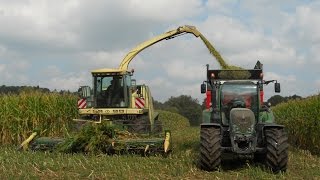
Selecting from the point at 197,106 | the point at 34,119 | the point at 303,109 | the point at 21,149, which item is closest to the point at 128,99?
the point at 34,119

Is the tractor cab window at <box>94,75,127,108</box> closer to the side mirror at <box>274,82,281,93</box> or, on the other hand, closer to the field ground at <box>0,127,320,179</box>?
the field ground at <box>0,127,320,179</box>

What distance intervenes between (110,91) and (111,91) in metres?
0.04

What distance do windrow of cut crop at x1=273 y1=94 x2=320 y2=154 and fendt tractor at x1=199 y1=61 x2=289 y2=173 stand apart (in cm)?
416

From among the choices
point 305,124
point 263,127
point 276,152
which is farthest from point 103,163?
point 305,124

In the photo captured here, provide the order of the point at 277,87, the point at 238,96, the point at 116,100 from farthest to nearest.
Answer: the point at 116,100 → the point at 277,87 → the point at 238,96

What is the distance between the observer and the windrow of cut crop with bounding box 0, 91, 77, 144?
16.1 meters

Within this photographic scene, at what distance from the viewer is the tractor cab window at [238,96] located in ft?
35.9

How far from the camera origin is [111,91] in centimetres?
1695

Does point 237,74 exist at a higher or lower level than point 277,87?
higher

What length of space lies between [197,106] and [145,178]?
207ft

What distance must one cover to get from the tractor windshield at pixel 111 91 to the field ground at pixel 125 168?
208 inches

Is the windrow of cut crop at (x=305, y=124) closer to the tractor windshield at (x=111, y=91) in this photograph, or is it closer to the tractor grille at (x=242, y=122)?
the tractor grille at (x=242, y=122)

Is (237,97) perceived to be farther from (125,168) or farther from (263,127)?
(125,168)

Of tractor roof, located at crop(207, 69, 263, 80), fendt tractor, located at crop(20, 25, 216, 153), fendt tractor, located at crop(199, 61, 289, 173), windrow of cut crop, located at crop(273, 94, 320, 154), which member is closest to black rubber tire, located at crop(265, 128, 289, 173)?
fendt tractor, located at crop(199, 61, 289, 173)
